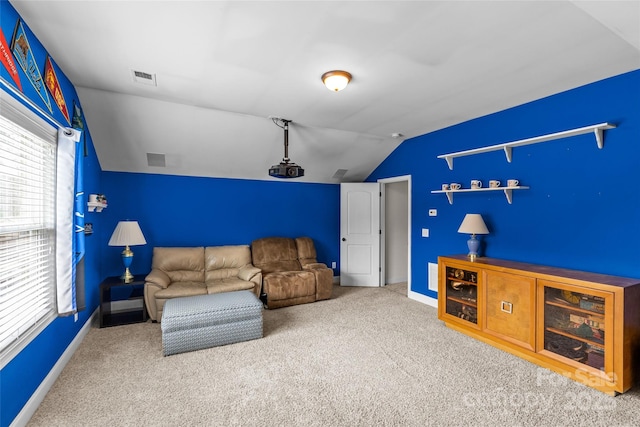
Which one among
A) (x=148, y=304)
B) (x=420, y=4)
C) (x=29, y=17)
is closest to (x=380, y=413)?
(x=420, y=4)

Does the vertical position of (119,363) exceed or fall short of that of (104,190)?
it falls short

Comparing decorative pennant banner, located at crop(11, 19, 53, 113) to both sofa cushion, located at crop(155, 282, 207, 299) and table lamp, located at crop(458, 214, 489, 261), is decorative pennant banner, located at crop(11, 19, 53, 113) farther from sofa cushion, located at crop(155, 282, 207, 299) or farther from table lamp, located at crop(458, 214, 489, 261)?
table lamp, located at crop(458, 214, 489, 261)

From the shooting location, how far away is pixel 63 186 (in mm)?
2357

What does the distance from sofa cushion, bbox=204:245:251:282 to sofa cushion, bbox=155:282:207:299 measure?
44 cm

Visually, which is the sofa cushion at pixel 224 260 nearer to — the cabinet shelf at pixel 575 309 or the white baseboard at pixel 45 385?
the white baseboard at pixel 45 385

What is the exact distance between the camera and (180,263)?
14.3 feet

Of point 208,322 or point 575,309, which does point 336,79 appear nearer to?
point 208,322

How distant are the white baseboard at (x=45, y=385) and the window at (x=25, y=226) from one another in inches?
17.3

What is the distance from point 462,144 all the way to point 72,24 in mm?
4052

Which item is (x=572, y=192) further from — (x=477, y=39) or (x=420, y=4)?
(x=420, y=4)

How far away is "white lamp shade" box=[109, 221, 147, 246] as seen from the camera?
Result: 3789mm

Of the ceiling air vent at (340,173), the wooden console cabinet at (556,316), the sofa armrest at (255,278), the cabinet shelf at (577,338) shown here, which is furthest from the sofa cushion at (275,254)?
the cabinet shelf at (577,338)

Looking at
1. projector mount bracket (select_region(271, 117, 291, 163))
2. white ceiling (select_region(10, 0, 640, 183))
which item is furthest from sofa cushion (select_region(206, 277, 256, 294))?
white ceiling (select_region(10, 0, 640, 183))

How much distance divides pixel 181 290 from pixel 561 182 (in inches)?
170
